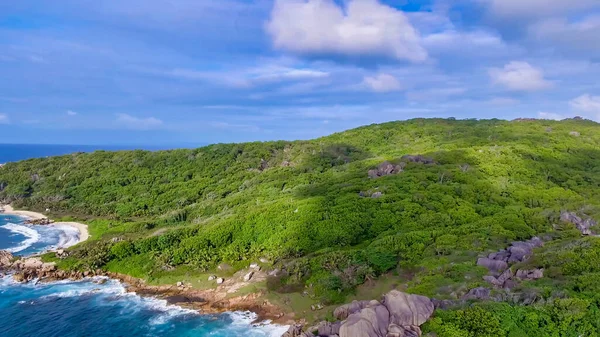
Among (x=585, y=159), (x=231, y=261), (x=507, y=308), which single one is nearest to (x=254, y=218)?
(x=231, y=261)

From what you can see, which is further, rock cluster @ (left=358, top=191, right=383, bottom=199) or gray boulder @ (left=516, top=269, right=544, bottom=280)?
rock cluster @ (left=358, top=191, right=383, bottom=199)

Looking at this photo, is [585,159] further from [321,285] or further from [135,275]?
[135,275]

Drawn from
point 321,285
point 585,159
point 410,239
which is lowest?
point 321,285

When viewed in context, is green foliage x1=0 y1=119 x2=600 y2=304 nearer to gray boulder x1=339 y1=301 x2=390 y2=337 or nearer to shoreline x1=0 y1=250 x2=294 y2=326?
shoreline x1=0 y1=250 x2=294 y2=326

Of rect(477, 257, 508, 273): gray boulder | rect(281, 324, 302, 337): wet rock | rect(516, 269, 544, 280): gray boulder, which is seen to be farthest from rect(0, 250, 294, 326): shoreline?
rect(516, 269, 544, 280): gray boulder

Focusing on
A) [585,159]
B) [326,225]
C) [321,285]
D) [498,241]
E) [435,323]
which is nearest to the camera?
[435,323]

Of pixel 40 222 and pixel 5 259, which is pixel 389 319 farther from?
pixel 40 222
